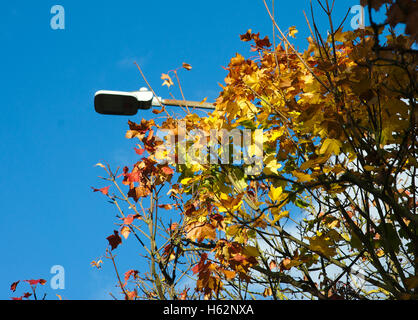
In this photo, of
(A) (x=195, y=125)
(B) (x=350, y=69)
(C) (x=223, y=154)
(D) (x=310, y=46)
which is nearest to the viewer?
(B) (x=350, y=69)

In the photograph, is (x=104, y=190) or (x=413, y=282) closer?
(x=413, y=282)

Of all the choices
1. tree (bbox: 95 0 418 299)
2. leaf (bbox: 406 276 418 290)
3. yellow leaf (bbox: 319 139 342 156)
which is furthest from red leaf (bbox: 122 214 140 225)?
leaf (bbox: 406 276 418 290)

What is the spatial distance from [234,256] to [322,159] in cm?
84

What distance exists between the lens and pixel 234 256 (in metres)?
2.61

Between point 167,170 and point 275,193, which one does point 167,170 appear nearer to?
point 167,170

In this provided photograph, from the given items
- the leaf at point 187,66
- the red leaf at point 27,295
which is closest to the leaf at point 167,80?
the leaf at point 187,66

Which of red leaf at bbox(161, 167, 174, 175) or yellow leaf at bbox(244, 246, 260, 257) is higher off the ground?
red leaf at bbox(161, 167, 174, 175)

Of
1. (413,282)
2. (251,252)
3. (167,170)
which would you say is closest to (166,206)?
(167,170)

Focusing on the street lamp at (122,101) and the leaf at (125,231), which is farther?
the street lamp at (122,101)

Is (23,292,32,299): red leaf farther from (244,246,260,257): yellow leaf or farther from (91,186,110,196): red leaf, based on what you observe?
(244,246,260,257): yellow leaf

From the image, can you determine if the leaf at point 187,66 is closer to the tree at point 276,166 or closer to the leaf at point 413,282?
the tree at point 276,166

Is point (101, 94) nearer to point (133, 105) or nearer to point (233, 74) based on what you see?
point (133, 105)
